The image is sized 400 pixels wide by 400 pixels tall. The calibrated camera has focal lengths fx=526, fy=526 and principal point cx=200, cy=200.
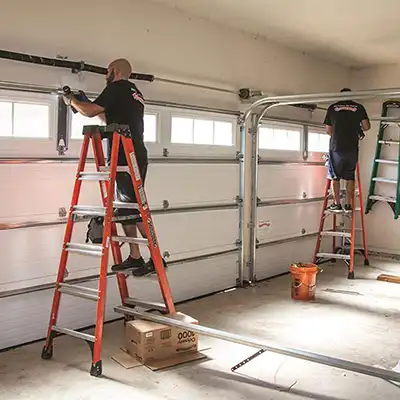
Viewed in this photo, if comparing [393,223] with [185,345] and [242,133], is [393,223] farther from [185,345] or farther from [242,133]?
[185,345]

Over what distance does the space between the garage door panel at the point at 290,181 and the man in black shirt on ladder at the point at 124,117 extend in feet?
8.49

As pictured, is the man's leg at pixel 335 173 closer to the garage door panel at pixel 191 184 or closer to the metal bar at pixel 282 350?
the garage door panel at pixel 191 184

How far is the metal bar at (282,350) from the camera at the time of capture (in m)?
2.85

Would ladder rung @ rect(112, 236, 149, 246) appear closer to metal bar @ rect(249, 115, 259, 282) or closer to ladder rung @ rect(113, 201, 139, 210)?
ladder rung @ rect(113, 201, 139, 210)

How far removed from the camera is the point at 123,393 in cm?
323

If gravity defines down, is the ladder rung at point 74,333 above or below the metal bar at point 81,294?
below

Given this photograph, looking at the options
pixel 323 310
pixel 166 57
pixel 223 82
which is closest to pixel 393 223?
pixel 323 310

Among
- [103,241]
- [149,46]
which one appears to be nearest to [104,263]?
[103,241]

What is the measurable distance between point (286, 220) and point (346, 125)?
4.58ft

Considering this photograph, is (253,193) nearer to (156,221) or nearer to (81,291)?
(156,221)

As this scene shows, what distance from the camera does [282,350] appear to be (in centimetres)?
315

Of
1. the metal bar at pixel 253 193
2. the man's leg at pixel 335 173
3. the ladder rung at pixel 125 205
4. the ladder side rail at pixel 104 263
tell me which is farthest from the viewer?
the man's leg at pixel 335 173

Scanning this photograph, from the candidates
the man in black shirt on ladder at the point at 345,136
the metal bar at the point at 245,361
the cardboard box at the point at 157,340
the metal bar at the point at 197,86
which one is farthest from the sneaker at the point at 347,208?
the cardboard box at the point at 157,340

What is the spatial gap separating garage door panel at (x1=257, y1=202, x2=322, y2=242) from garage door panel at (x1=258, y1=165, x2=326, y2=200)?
151mm
